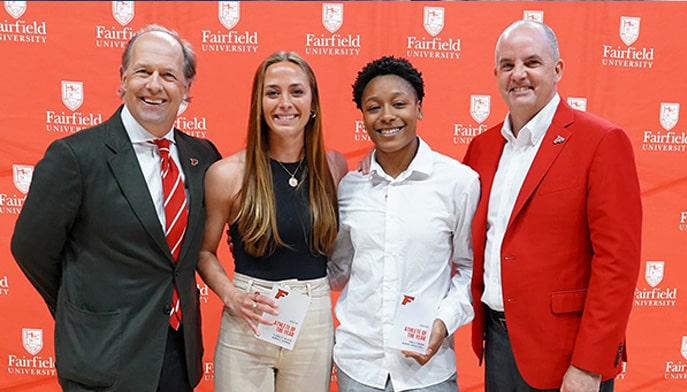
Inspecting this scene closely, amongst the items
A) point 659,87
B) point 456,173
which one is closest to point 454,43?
point 659,87

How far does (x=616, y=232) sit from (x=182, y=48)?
1.64 meters

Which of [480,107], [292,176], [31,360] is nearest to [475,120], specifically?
[480,107]

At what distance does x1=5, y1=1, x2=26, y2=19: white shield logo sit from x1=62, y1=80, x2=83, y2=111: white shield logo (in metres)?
0.48

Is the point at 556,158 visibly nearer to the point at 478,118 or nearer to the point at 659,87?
the point at 478,118

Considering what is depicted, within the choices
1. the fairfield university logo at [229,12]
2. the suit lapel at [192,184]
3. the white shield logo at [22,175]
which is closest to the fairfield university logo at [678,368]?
the suit lapel at [192,184]

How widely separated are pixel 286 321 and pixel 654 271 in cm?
285

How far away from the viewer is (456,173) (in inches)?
82.7

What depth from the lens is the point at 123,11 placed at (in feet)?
11.1

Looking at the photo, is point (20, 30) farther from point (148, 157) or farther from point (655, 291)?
point (655, 291)

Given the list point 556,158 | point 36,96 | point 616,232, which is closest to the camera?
point 616,232

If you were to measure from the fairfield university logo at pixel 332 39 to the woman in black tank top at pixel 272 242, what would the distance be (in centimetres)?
132

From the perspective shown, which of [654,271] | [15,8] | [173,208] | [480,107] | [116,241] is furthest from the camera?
[654,271]

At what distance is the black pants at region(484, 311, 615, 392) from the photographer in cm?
200

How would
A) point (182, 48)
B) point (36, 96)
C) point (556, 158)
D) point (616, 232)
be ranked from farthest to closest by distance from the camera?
point (36, 96)
point (182, 48)
point (556, 158)
point (616, 232)
